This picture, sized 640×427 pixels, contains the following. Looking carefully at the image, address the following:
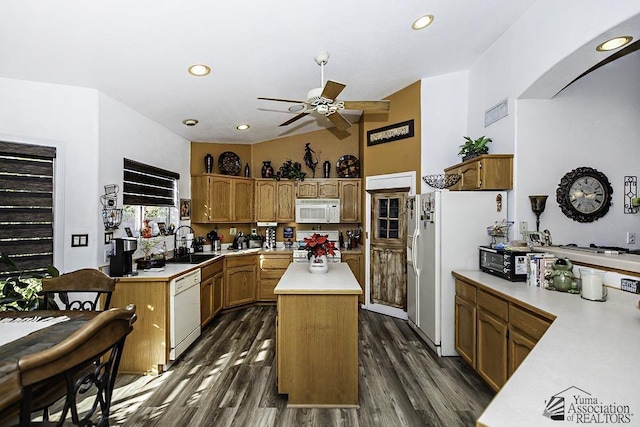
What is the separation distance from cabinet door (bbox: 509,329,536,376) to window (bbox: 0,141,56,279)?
3763mm

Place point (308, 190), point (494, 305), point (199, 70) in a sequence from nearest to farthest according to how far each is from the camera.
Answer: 1. point (494, 305)
2. point (199, 70)
3. point (308, 190)

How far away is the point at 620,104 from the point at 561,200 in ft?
3.70

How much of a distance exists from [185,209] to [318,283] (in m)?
3.11

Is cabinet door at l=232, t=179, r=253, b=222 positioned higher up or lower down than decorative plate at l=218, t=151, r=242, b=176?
lower down

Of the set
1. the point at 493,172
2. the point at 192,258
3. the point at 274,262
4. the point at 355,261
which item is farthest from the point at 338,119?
the point at 192,258

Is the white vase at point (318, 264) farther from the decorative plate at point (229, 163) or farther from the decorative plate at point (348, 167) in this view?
the decorative plate at point (229, 163)

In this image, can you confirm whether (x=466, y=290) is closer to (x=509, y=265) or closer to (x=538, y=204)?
(x=509, y=265)

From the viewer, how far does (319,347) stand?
236cm

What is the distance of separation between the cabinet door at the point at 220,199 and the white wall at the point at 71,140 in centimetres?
178

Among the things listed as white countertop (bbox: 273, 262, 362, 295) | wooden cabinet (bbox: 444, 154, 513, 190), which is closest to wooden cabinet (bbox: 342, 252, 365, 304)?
white countertop (bbox: 273, 262, 362, 295)

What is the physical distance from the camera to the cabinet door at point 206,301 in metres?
3.75

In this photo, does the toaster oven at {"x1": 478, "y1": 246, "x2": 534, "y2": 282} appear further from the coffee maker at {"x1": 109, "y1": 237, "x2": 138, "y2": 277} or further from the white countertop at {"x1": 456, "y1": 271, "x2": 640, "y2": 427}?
the coffee maker at {"x1": 109, "y1": 237, "x2": 138, "y2": 277}

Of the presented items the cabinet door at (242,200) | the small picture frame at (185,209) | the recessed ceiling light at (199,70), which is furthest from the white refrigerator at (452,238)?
the small picture frame at (185,209)

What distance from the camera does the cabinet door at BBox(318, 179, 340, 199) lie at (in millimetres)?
5215
